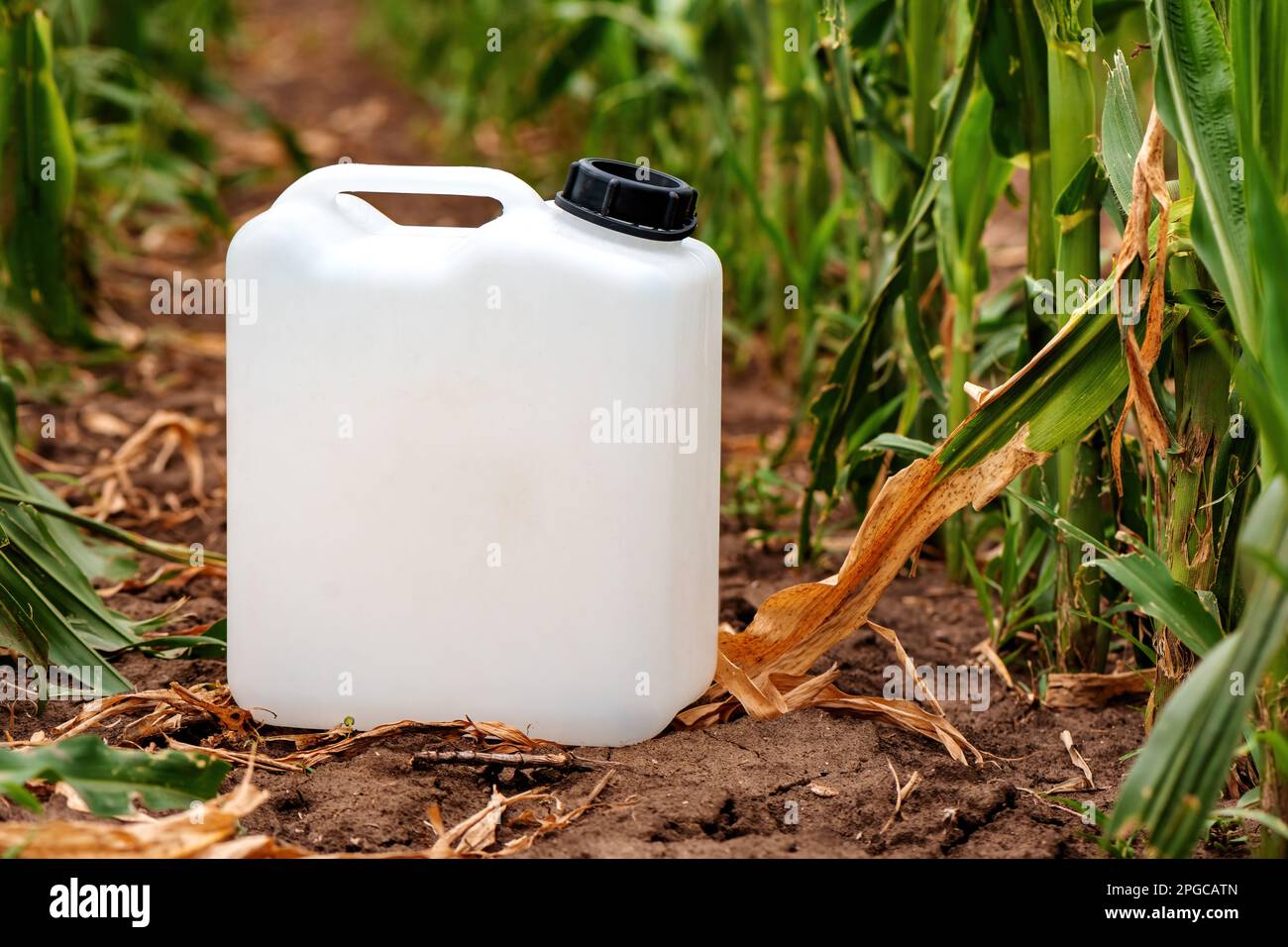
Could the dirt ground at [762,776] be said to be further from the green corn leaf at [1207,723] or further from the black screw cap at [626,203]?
the black screw cap at [626,203]

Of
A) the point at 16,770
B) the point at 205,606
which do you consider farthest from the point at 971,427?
the point at 205,606

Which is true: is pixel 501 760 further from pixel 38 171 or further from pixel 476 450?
pixel 38 171

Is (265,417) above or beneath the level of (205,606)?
above

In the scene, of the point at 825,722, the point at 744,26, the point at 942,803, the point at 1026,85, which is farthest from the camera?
the point at 744,26

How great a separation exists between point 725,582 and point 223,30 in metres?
3.75

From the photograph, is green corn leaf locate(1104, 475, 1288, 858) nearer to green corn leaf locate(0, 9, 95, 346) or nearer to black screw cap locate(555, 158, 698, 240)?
black screw cap locate(555, 158, 698, 240)

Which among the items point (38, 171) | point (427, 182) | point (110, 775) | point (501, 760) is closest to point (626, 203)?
point (427, 182)

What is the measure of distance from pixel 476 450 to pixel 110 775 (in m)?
0.43

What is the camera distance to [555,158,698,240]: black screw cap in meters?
1.29

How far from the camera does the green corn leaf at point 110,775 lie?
1.09 m

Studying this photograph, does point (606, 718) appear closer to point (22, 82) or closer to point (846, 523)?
point (846, 523)

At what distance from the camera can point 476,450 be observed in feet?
4.35

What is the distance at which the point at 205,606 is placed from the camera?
1810mm

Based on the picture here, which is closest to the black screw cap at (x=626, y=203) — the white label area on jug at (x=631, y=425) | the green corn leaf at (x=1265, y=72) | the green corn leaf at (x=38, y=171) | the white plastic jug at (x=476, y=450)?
the white plastic jug at (x=476, y=450)
